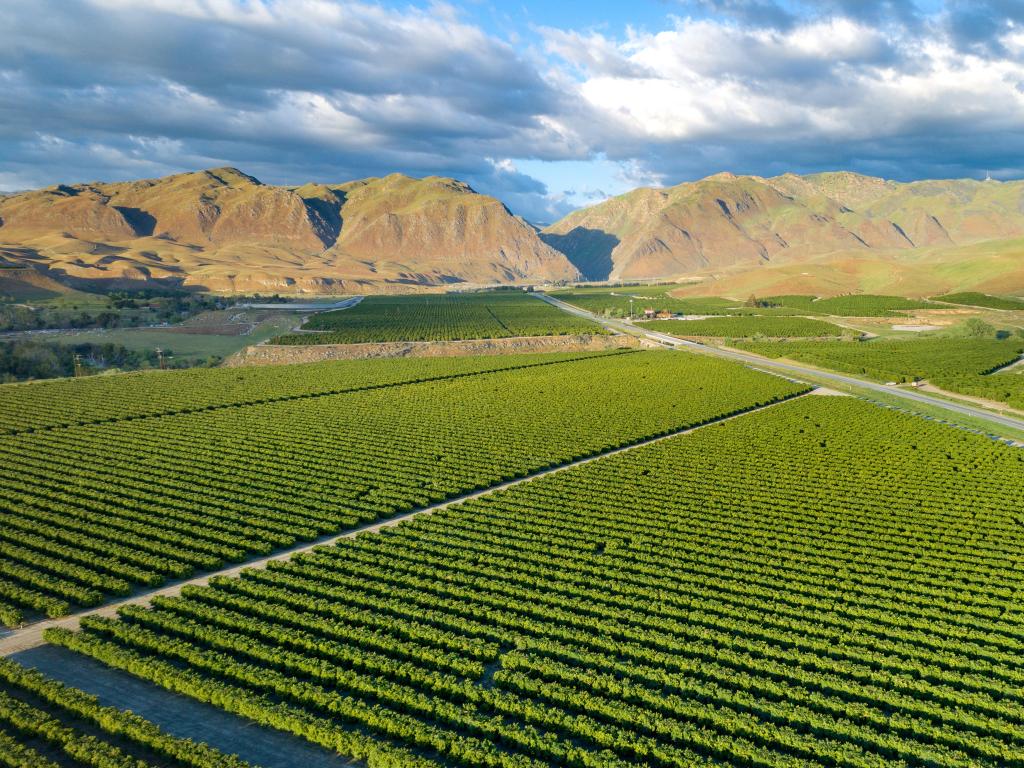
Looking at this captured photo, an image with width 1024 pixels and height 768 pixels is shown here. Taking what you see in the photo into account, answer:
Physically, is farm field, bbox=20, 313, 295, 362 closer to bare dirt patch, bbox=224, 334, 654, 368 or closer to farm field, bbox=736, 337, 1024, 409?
bare dirt patch, bbox=224, 334, 654, 368

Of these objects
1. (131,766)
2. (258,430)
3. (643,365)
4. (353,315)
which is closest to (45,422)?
(258,430)

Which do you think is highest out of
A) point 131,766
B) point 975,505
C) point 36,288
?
point 36,288

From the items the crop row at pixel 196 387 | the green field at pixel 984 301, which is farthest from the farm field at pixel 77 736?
the green field at pixel 984 301

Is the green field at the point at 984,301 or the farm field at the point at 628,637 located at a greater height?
the green field at the point at 984,301

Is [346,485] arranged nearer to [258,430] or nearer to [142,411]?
[258,430]

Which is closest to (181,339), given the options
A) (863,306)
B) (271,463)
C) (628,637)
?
(271,463)

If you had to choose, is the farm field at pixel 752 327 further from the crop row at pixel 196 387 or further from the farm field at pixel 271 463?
the farm field at pixel 271 463

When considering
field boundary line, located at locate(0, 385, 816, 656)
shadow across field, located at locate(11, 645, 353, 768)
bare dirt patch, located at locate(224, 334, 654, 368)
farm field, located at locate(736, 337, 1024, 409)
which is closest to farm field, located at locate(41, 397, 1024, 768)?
shadow across field, located at locate(11, 645, 353, 768)
